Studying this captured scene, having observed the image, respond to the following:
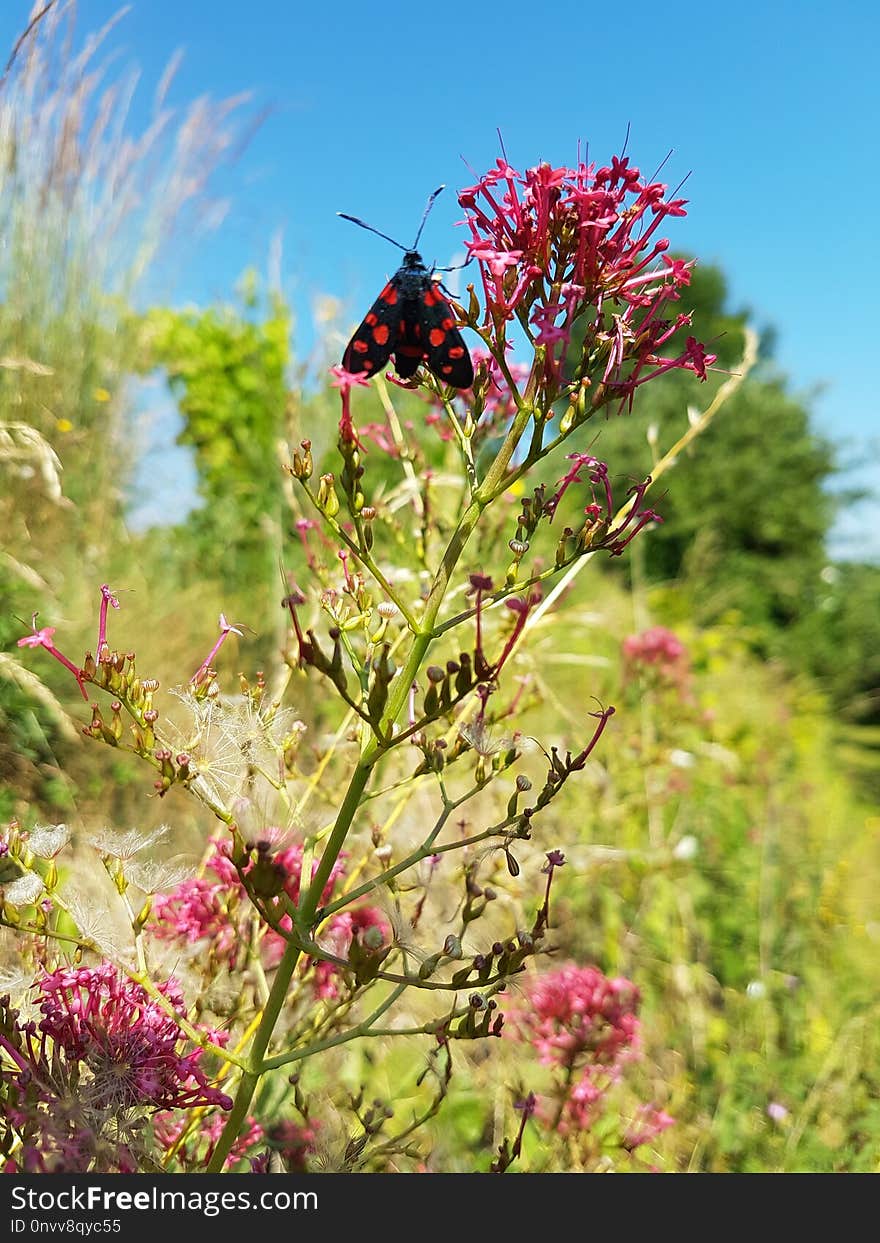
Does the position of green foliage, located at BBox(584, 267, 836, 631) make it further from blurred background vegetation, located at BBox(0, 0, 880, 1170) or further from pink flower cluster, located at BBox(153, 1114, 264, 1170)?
pink flower cluster, located at BBox(153, 1114, 264, 1170)

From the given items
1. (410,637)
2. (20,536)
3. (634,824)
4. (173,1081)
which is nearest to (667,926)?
(634,824)

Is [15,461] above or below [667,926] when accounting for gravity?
above

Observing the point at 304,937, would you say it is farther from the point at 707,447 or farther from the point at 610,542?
the point at 707,447

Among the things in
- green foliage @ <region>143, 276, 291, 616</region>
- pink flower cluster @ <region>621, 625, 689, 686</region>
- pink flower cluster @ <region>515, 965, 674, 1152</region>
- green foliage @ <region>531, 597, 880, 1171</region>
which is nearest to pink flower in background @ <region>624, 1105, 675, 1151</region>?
pink flower cluster @ <region>515, 965, 674, 1152</region>

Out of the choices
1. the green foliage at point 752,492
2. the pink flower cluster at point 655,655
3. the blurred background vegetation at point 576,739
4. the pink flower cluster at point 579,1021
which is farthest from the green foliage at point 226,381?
the green foliage at point 752,492

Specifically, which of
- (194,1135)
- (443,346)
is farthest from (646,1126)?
(443,346)

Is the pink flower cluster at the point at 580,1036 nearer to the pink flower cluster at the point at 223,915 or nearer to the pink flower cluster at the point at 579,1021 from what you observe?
the pink flower cluster at the point at 579,1021
